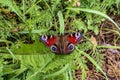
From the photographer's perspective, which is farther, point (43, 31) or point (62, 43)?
point (43, 31)

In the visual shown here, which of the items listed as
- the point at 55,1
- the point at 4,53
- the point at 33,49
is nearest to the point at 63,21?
the point at 55,1

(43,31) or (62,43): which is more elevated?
(43,31)

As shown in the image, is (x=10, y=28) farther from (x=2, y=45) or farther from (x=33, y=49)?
(x=33, y=49)

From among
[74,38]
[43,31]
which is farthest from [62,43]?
[43,31]

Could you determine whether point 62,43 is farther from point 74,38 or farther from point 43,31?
point 43,31

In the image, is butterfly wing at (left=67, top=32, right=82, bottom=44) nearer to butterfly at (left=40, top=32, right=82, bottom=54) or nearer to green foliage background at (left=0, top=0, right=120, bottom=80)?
butterfly at (left=40, top=32, right=82, bottom=54)
